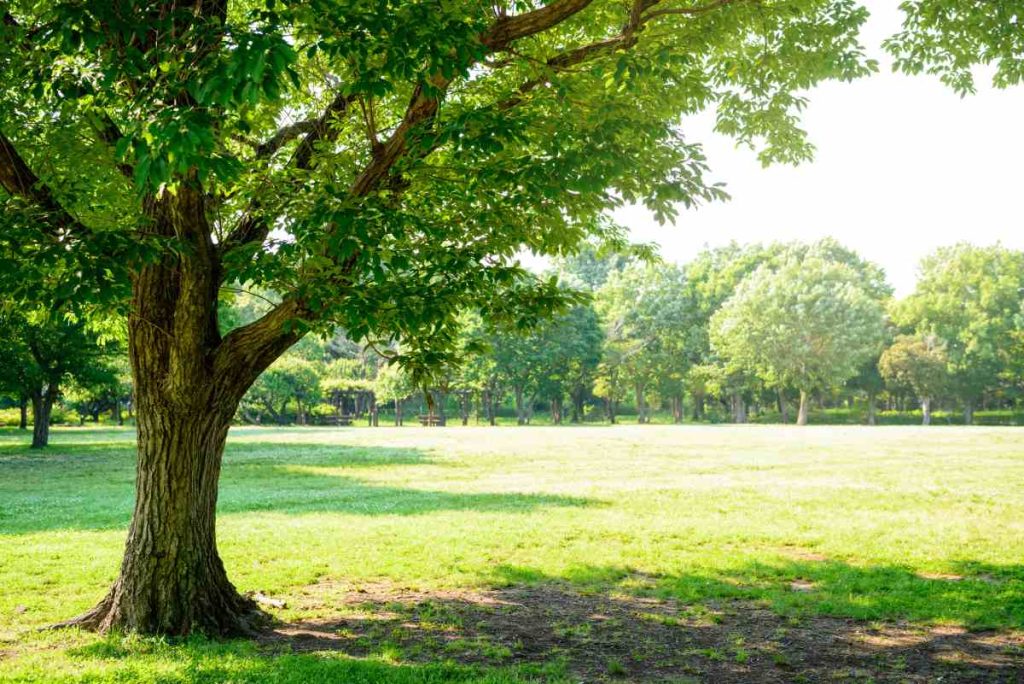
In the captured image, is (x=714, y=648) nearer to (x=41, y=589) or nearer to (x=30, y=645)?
(x=30, y=645)

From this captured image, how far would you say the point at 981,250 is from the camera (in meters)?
83.1

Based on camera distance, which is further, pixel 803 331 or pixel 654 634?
pixel 803 331

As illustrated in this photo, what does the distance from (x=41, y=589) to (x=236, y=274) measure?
6.06 meters

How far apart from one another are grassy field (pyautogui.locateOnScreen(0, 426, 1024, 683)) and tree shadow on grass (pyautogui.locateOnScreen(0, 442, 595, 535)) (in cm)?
15

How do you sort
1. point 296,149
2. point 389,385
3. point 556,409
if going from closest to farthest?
point 296,149
point 389,385
point 556,409

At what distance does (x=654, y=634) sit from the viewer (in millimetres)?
8656

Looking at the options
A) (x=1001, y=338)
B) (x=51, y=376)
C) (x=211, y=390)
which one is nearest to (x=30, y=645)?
(x=211, y=390)

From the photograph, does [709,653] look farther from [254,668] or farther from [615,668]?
[254,668]

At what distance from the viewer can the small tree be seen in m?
74.4

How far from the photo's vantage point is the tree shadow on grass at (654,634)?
7.50 m

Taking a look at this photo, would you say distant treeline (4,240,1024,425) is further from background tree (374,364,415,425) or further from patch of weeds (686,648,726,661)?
patch of weeds (686,648,726,661)

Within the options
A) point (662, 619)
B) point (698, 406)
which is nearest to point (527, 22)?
point (662, 619)

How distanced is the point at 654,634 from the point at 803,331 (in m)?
66.2

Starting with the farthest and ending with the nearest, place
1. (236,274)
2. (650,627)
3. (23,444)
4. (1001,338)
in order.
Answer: (1001,338)
(23,444)
(650,627)
(236,274)
